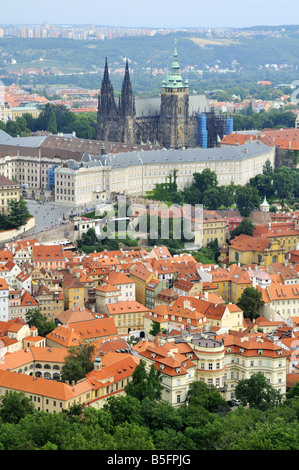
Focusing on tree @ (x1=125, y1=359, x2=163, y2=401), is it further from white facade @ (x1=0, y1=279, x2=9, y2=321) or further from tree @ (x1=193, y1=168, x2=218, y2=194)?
tree @ (x1=193, y1=168, x2=218, y2=194)

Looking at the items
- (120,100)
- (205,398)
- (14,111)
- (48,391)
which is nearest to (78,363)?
(48,391)

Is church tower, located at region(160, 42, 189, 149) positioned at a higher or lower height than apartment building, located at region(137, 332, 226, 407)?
higher

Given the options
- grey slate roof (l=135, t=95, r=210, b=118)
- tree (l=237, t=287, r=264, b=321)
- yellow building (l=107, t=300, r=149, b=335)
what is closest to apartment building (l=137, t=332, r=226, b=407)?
yellow building (l=107, t=300, r=149, b=335)

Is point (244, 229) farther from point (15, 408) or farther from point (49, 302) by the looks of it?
point (15, 408)

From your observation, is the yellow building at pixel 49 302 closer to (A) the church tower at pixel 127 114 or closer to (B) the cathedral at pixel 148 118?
(B) the cathedral at pixel 148 118

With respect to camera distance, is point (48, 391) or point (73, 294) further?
point (73, 294)

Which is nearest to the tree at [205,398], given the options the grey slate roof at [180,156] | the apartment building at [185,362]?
the apartment building at [185,362]

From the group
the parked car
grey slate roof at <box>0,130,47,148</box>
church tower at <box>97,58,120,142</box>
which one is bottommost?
the parked car
